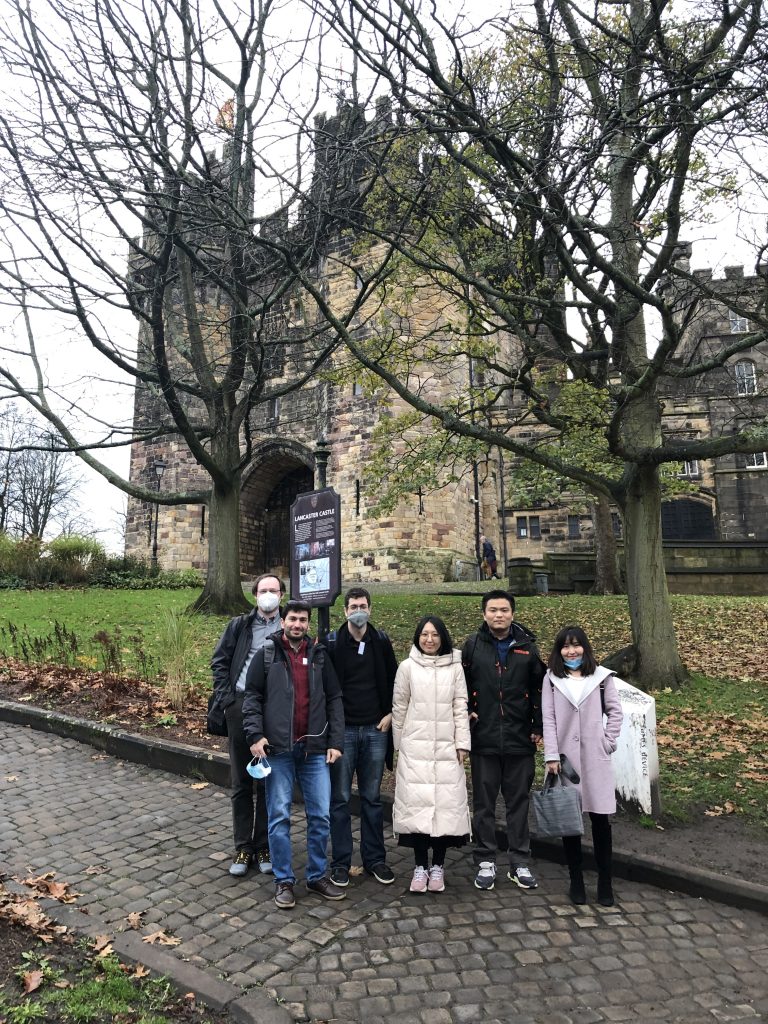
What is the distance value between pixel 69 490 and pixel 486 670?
4812 centimetres

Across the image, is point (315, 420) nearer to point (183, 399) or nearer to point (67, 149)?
point (183, 399)

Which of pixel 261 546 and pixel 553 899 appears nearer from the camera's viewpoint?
pixel 553 899

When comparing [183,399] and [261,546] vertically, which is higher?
[183,399]

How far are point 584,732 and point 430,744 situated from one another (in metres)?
0.94

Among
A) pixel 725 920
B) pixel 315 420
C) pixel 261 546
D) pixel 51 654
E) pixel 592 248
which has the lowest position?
pixel 725 920

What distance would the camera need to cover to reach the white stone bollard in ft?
16.7

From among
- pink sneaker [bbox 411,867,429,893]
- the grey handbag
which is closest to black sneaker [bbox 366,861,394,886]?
pink sneaker [bbox 411,867,429,893]

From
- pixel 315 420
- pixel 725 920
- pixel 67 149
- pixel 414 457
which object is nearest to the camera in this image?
pixel 725 920

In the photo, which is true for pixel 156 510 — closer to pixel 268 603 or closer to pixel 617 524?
pixel 617 524

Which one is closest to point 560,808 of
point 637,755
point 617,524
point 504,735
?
point 504,735

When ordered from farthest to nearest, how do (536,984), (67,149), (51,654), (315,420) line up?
(315,420) < (51,654) < (67,149) < (536,984)

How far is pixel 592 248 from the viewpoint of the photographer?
Result: 8344 millimetres

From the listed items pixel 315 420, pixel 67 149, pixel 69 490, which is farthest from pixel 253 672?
pixel 69 490

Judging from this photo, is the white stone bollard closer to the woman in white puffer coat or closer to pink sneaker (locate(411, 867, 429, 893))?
the woman in white puffer coat
